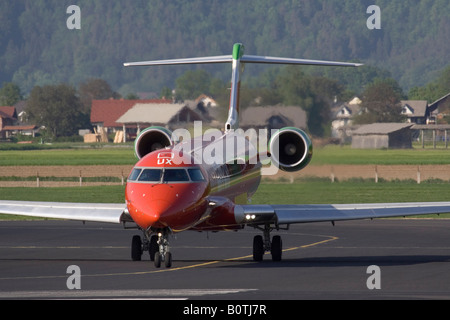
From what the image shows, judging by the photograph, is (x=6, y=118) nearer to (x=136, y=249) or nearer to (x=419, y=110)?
(x=419, y=110)

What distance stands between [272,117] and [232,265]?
15.5 meters

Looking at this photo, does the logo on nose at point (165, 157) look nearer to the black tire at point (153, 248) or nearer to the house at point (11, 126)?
the black tire at point (153, 248)

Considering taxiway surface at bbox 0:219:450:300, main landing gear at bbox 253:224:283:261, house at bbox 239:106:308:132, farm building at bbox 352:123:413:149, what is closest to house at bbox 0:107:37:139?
farm building at bbox 352:123:413:149

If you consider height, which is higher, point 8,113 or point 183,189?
point 183,189

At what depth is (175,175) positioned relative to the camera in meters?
24.0

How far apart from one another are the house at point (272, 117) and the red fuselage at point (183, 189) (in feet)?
36.9

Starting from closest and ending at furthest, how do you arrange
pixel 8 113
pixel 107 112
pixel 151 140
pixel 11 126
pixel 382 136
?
pixel 151 140
pixel 382 136
pixel 107 112
pixel 11 126
pixel 8 113

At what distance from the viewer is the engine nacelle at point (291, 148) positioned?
1156 inches

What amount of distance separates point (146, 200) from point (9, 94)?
177 m

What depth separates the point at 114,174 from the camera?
69.9 meters

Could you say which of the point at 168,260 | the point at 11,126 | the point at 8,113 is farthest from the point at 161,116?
the point at 8,113

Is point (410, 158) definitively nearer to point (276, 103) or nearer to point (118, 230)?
point (276, 103)

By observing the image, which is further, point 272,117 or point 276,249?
point 272,117
